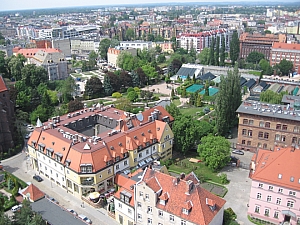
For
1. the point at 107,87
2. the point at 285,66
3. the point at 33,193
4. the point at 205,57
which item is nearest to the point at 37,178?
the point at 33,193

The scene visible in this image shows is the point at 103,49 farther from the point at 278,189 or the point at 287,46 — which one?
the point at 278,189

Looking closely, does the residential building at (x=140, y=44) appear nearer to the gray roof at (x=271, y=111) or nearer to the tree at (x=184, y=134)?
the gray roof at (x=271, y=111)

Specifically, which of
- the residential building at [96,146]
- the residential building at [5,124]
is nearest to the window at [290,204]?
the residential building at [96,146]

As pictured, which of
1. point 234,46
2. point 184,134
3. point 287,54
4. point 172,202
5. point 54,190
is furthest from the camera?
point 234,46

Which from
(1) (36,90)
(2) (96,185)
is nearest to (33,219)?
(2) (96,185)

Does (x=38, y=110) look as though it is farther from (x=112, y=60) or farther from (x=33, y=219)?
(x=112, y=60)

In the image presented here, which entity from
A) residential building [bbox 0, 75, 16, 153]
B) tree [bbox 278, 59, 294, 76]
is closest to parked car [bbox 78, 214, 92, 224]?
residential building [bbox 0, 75, 16, 153]
